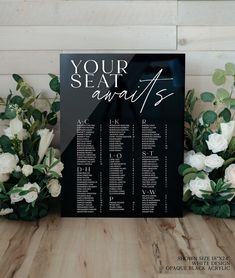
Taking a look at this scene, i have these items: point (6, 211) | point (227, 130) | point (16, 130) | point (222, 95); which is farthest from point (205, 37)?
point (6, 211)

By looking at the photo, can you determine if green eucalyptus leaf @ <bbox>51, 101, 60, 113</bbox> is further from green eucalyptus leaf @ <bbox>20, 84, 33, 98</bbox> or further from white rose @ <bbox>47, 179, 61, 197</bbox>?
white rose @ <bbox>47, 179, 61, 197</bbox>

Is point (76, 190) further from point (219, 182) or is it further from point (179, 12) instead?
point (179, 12)

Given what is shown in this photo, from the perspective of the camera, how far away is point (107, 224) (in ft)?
4.24

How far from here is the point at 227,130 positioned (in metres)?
1.33

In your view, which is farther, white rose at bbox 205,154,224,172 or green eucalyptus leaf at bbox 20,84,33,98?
green eucalyptus leaf at bbox 20,84,33,98

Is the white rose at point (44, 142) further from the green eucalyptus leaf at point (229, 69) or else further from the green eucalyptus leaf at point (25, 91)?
the green eucalyptus leaf at point (229, 69)

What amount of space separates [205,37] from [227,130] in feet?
1.08

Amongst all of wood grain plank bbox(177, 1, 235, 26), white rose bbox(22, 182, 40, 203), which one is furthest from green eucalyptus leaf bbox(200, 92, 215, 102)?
white rose bbox(22, 182, 40, 203)

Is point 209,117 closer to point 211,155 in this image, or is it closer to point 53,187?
point 211,155

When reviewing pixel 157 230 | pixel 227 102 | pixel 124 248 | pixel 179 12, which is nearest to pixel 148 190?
pixel 157 230

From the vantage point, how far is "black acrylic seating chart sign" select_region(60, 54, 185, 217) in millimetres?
1329

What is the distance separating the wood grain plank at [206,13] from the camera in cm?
145

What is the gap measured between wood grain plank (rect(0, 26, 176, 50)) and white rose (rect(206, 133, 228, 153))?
0.35 metres

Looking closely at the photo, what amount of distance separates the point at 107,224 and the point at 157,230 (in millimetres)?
145
